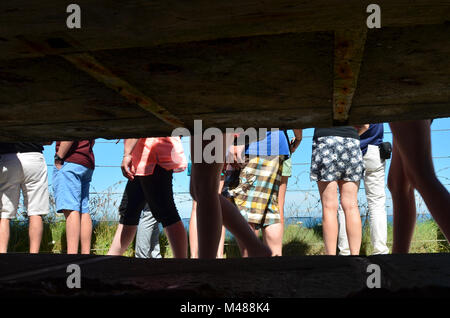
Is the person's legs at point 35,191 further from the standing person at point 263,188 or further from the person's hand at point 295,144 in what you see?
the person's hand at point 295,144

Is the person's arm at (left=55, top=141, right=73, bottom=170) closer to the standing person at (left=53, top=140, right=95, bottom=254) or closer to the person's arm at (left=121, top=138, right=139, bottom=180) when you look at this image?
the standing person at (left=53, top=140, right=95, bottom=254)

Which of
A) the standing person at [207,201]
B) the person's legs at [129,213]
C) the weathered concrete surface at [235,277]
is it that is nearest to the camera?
the weathered concrete surface at [235,277]

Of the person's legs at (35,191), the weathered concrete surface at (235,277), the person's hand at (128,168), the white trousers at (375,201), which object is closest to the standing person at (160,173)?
the person's hand at (128,168)

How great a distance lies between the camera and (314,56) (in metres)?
1.10

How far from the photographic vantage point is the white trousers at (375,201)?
408cm

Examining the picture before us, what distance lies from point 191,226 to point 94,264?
104 inches

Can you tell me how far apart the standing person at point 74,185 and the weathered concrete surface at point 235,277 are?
265 cm

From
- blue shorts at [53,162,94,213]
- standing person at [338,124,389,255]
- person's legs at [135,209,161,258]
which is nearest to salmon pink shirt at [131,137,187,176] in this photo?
blue shorts at [53,162,94,213]

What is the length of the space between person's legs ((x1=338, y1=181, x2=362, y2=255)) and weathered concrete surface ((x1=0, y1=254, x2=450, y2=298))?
2.31 metres

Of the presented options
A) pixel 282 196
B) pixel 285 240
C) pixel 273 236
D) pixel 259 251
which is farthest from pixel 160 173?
pixel 285 240

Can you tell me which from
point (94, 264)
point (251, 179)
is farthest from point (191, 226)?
point (94, 264)
